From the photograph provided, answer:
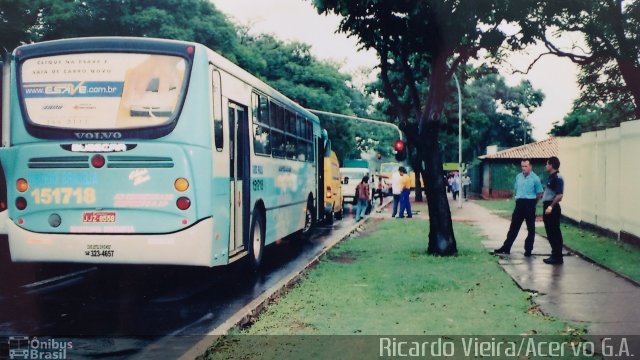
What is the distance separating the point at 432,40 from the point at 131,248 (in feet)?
24.5

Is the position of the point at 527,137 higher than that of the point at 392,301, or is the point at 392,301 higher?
the point at 527,137

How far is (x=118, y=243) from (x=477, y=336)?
447 centimetres

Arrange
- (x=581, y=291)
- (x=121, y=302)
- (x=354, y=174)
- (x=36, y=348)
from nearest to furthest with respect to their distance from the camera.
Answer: (x=36, y=348) < (x=121, y=302) < (x=581, y=291) < (x=354, y=174)

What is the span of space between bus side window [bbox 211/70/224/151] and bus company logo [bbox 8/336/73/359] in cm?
336

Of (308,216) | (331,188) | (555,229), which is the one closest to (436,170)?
(555,229)

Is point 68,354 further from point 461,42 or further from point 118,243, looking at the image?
point 461,42

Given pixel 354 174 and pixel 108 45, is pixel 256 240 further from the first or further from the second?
pixel 354 174

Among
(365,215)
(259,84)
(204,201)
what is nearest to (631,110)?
(365,215)

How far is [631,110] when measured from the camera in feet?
130

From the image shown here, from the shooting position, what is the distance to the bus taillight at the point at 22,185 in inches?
338

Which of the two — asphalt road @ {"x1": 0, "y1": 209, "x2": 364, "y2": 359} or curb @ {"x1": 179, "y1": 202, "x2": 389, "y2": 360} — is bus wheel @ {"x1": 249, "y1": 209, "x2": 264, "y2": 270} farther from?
curb @ {"x1": 179, "y1": 202, "x2": 389, "y2": 360}

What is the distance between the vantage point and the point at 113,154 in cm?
845

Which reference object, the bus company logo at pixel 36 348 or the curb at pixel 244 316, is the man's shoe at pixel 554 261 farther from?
the bus company logo at pixel 36 348

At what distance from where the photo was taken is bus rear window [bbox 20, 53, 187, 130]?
333 inches
